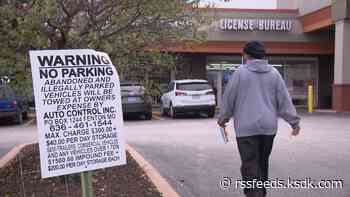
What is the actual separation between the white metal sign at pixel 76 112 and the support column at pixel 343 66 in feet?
62.9

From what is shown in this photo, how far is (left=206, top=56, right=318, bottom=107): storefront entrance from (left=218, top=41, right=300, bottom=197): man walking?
2304cm

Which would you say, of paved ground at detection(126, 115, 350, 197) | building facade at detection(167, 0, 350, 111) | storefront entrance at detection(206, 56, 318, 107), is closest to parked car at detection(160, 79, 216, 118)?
building facade at detection(167, 0, 350, 111)

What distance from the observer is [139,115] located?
20391 millimetres

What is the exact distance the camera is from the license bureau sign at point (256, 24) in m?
26.1

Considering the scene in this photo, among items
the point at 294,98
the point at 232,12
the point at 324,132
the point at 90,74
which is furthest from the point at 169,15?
the point at 294,98

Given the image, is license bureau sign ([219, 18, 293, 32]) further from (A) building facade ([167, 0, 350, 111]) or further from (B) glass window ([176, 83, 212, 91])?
(B) glass window ([176, 83, 212, 91])

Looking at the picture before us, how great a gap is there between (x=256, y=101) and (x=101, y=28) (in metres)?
2.68

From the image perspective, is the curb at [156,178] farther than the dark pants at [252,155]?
Yes

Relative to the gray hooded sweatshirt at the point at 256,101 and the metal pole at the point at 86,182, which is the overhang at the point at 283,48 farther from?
the metal pole at the point at 86,182

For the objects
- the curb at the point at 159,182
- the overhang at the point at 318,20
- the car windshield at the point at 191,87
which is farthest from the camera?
the overhang at the point at 318,20

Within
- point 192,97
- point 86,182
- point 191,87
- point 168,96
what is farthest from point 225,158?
point 168,96

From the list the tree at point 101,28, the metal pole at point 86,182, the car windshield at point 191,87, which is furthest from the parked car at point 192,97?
the metal pole at point 86,182

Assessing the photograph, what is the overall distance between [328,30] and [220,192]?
21.7 m

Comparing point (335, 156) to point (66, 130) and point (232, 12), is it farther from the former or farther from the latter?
point (232, 12)
